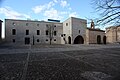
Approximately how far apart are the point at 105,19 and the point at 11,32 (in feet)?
130

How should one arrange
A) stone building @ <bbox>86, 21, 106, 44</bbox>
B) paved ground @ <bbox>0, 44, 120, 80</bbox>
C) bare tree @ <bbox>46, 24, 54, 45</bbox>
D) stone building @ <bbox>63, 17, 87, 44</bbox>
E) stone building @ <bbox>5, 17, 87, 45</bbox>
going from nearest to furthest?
paved ground @ <bbox>0, 44, 120, 80</bbox>
stone building @ <bbox>86, 21, 106, 44</bbox>
stone building @ <bbox>63, 17, 87, 44</bbox>
stone building @ <bbox>5, 17, 87, 45</bbox>
bare tree @ <bbox>46, 24, 54, 45</bbox>

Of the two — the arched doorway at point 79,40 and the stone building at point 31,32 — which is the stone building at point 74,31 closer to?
the arched doorway at point 79,40

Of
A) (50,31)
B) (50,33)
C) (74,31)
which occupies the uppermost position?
(50,31)

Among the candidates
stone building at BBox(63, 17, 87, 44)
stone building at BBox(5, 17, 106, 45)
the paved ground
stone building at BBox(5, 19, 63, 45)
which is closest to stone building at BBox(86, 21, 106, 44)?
stone building at BBox(5, 17, 106, 45)

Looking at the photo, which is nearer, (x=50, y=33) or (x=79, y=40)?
(x=50, y=33)

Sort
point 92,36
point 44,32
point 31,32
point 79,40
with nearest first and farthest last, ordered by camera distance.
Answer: point 92,36
point 31,32
point 79,40
point 44,32

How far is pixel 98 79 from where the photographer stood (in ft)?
15.8

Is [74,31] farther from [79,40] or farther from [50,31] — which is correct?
[50,31]

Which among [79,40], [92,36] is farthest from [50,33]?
[92,36]

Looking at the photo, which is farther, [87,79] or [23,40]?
[23,40]

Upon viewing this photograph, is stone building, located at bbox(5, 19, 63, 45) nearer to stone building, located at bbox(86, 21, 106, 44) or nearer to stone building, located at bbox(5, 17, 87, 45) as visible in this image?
stone building, located at bbox(5, 17, 87, 45)

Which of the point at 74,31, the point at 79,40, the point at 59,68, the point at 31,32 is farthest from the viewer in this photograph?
the point at 79,40

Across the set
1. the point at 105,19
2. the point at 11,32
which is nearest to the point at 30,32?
the point at 11,32

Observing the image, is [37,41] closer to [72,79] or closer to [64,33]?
[64,33]
